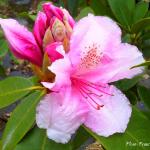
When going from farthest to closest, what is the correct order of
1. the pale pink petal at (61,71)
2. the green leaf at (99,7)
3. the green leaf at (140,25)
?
the green leaf at (99,7)
the green leaf at (140,25)
the pale pink petal at (61,71)

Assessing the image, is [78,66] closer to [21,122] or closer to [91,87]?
[91,87]

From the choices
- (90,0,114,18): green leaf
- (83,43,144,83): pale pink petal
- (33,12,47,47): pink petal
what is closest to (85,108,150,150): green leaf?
(83,43,144,83): pale pink petal

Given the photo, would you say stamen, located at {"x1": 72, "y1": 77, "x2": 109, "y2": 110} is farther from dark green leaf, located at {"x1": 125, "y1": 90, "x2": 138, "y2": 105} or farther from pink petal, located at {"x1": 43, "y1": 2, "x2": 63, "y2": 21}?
dark green leaf, located at {"x1": 125, "y1": 90, "x2": 138, "y2": 105}

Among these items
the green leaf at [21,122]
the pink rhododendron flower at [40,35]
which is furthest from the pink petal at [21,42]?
the green leaf at [21,122]

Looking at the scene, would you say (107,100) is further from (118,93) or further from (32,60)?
(32,60)

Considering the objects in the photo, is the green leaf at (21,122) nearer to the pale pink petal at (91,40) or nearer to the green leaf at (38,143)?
the green leaf at (38,143)

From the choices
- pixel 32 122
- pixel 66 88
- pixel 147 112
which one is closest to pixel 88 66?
pixel 66 88

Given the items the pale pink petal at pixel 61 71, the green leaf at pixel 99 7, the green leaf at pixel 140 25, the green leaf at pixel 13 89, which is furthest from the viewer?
the green leaf at pixel 99 7

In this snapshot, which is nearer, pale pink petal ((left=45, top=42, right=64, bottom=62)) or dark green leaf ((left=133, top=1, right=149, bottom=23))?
pale pink petal ((left=45, top=42, right=64, bottom=62))
